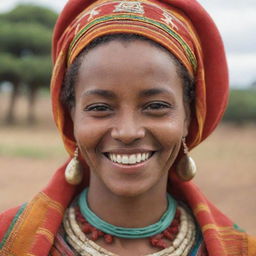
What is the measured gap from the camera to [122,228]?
5.96 ft

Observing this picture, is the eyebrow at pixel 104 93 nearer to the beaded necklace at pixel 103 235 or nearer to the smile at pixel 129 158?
the smile at pixel 129 158

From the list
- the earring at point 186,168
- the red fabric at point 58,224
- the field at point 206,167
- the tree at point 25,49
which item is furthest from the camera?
the tree at point 25,49

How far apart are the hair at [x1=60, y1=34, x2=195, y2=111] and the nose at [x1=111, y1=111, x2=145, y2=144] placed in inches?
11.1

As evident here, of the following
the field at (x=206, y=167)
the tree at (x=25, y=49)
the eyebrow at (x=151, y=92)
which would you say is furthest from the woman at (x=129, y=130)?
the tree at (x=25, y=49)

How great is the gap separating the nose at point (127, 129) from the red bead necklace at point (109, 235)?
43 centimetres

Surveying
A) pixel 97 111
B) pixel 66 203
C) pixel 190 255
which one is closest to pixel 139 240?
pixel 190 255

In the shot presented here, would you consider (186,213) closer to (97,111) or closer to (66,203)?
(66,203)

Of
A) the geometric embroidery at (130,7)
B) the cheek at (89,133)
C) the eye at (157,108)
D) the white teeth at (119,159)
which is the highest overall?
the geometric embroidery at (130,7)

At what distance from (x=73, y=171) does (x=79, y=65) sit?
49cm

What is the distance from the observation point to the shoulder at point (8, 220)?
1.76 metres

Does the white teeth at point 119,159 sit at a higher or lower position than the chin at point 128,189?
higher

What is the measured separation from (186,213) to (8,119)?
1893cm

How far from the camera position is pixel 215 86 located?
1930mm

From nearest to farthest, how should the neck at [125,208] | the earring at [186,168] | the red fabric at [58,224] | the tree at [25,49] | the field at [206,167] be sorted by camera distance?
the red fabric at [58,224] → the neck at [125,208] → the earring at [186,168] → the field at [206,167] → the tree at [25,49]
